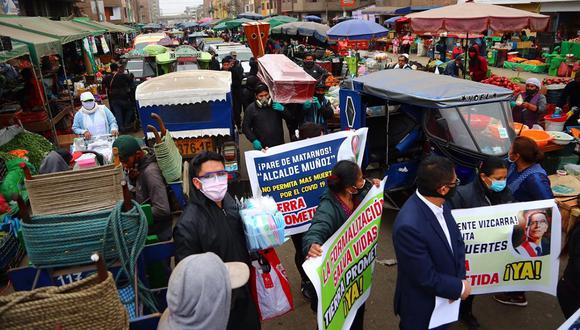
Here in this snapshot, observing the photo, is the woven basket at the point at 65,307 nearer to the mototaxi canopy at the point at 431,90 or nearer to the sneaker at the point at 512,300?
the sneaker at the point at 512,300

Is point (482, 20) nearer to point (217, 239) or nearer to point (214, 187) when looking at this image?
point (214, 187)

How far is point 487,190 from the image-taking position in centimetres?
371

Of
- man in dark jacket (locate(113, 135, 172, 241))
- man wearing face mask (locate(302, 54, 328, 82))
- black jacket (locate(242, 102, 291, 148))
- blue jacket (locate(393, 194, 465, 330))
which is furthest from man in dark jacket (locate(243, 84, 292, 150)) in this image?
man wearing face mask (locate(302, 54, 328, 82))

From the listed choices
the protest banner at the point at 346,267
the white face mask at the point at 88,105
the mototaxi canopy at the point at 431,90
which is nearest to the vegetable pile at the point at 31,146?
the white face mask at the point at 88,105

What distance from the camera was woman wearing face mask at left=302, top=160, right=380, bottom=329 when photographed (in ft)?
10.0

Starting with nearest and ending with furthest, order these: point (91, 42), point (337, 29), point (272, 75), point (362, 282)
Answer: point (362, 282), point (272, 75), point (337, 29), point (91, 42)

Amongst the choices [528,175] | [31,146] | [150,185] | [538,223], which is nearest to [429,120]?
[528,175]

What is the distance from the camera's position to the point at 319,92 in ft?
25.7

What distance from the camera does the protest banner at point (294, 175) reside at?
462cm

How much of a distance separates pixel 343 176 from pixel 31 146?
7648 mm

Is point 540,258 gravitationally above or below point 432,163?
below

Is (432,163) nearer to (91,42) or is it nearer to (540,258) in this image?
(540,258)

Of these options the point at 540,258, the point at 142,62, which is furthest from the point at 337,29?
the point at 540,258

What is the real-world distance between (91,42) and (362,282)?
22416mm
